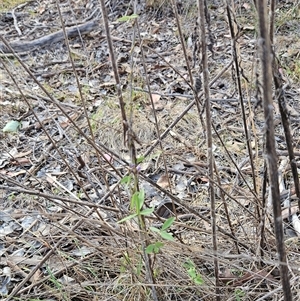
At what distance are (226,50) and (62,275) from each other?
188 cm

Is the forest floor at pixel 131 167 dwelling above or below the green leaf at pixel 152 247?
below

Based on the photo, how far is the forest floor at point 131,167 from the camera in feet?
4.15

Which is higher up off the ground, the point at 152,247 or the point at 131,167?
the point at 131,167

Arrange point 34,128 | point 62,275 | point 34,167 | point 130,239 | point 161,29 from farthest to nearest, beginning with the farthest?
point 161,29 < point 34,128 < point 34,167 < point 62,275 < point 130,239

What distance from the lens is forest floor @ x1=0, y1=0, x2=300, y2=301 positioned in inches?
49.8

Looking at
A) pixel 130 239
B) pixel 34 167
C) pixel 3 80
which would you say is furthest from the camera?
pixel 3 80

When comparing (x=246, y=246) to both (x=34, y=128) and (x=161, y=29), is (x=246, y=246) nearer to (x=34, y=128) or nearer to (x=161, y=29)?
(x=34, y=128)

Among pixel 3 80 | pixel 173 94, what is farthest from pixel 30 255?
pixel 3 80

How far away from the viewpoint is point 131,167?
103 centimetres

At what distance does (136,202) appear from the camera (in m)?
0.96

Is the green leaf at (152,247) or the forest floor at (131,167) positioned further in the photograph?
the forest floor at (131,167)

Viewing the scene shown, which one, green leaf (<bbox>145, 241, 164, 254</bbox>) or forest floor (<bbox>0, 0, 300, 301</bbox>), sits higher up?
green leaf (<bbox>145, 241, 164, 254</bbox>)

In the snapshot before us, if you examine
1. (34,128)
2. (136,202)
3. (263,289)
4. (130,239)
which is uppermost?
(136,202)

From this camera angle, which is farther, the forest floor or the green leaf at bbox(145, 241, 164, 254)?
the forest floor
